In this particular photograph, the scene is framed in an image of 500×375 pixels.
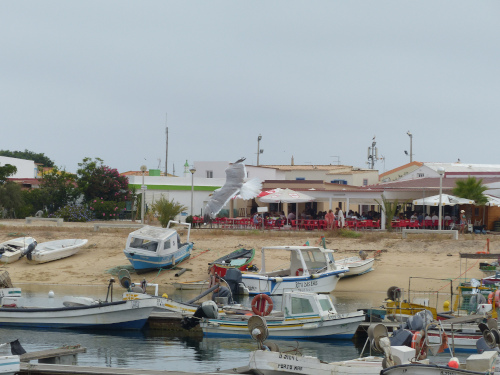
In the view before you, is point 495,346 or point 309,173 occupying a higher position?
point 309,173

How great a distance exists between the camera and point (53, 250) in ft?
126

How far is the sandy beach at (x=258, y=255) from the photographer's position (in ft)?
111

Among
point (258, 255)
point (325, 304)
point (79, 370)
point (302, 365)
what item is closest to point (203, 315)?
point (325, 304)

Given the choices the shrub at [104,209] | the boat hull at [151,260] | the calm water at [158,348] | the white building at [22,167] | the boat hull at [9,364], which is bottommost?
the calm water at [158,348]

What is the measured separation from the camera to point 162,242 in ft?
115

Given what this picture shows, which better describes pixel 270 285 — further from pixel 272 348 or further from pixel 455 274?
pixel 272 348

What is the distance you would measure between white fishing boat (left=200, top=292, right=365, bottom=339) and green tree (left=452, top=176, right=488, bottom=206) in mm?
23514

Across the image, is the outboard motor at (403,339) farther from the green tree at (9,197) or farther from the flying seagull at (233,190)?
the green tree at (9,197)

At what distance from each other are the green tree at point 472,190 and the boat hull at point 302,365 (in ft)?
93.2

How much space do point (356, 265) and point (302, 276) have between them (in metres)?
4.38

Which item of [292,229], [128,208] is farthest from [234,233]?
[128,208]

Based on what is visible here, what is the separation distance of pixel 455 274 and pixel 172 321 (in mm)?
13983

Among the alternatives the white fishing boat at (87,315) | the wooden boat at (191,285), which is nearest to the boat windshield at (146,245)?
the wooden boat at (191,285)

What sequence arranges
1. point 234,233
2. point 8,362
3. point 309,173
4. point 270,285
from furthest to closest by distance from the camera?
point 309,173
point 234,233
point 270,285
point 8,362
